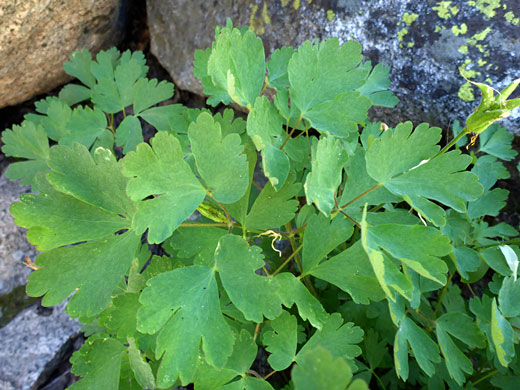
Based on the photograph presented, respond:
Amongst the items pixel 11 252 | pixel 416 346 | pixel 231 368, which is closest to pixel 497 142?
pixel 416 346

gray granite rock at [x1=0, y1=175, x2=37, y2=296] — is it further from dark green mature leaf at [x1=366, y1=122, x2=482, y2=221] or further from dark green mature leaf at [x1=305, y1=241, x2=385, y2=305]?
dark green mature leaf at [x1=366, y1=122, x2=482, y2=221]

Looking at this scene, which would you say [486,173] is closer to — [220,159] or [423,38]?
[423,38]

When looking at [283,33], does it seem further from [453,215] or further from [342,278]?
[342,278]

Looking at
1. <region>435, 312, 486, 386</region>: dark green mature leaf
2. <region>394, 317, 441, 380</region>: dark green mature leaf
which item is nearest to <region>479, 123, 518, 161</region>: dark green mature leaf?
<region>435, 312, 486, 386</region>: dark green mature leaf

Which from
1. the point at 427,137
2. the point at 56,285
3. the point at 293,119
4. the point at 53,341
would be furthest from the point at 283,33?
the point at 53,341

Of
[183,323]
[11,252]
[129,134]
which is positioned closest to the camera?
[183,323]

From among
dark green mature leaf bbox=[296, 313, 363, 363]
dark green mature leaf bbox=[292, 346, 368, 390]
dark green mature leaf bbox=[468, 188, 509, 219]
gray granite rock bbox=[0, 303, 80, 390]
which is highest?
dark green mature leaf bbox=[292, 346, 368, 390]
